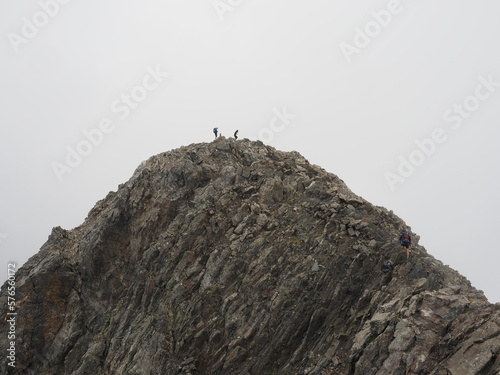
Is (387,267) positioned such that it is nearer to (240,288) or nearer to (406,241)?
(406,241)

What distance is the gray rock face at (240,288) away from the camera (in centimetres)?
2241

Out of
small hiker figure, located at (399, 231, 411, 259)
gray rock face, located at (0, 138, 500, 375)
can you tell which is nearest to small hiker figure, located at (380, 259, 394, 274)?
gray rock face, located at (0, 138, 500, 375)

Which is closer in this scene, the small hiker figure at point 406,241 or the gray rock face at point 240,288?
the gray rock face at point 240,288

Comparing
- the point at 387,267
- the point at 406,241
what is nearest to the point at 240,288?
the point at 387,267

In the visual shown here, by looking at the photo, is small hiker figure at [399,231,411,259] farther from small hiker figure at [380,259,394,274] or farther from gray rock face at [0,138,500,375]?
small hiker figure at [380,259,394,274]

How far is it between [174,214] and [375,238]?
63.8 ft

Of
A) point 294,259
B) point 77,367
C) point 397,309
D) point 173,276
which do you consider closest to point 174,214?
point 173,276

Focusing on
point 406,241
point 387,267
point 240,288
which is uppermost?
point 406,241

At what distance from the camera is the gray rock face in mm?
22406

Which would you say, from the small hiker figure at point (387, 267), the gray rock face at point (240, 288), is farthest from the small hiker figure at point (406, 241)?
the small hiker figure at point (387, 267)

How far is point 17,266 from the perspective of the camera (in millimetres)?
37281

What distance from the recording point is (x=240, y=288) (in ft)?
94.6

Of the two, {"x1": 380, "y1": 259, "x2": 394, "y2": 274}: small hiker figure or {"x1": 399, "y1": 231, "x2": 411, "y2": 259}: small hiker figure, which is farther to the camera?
{"x1": 399, "y1": 231, "x2": 411, "y2": 259}: small hiker figure

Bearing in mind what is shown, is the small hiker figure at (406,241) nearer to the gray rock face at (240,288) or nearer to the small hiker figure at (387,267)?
the gray rock face at (240,288)
